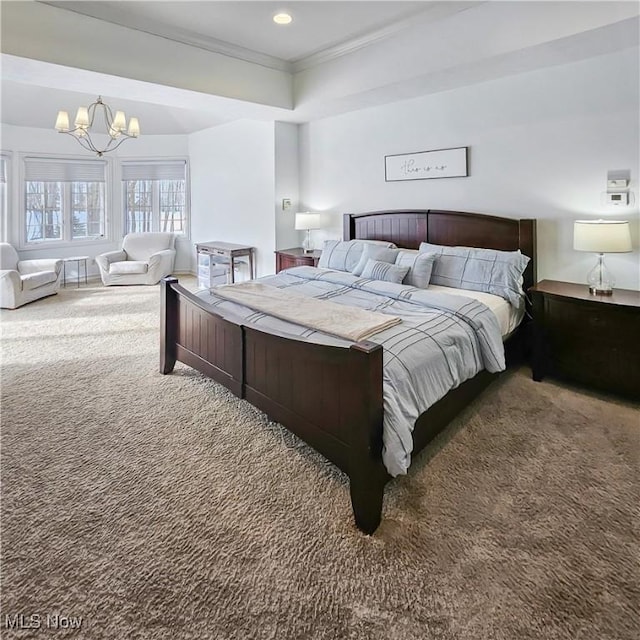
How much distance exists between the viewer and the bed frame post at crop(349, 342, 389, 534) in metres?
1.81

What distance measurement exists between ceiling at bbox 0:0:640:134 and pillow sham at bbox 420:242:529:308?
1.48m

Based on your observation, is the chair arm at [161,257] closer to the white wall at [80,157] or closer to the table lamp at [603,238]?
the white wall at [80,157]

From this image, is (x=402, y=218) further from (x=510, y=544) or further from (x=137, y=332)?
(x=510, y=544)

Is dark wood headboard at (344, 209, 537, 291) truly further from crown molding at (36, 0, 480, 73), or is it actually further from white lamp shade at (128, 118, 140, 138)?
white lamp shade at (128, 118, 140, 138)

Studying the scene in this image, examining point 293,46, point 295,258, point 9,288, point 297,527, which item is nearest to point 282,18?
point 293,46

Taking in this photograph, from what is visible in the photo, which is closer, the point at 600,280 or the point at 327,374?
the point at 327,374

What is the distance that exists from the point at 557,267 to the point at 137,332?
4.10m

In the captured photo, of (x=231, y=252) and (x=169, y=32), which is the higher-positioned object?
(x=169, y=32)

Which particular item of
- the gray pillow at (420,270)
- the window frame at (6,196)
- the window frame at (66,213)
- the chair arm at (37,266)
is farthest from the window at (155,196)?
the gray pillow at (420,270)

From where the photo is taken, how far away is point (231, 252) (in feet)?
20.1

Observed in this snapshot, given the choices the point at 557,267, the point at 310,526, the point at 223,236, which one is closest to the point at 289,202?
the point at 223,236

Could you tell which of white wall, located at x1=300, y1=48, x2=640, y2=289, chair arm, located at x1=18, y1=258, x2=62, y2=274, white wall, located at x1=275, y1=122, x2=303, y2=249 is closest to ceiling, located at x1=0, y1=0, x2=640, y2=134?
white wall, located at x1=300, y1=48, x2=640, y2=289

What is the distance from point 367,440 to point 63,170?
7410 millimetres

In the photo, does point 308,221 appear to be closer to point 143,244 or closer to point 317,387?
point 143,244
